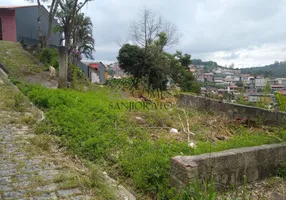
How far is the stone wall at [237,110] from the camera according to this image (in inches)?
176

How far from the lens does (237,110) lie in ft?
17.9

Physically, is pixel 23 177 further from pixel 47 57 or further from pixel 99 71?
pixel 99 71

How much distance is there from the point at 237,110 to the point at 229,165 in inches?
136

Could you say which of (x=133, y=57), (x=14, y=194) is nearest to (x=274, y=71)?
(x=14, y=194)

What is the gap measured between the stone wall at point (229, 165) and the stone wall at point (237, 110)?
1829 mm

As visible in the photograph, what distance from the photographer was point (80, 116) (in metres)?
4.32

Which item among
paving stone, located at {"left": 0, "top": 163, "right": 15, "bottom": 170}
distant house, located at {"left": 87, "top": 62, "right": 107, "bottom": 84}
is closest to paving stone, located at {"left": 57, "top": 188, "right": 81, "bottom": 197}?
paving stone, located at {"left": 0, "top": 163, "right": 15, "bottom": 170}

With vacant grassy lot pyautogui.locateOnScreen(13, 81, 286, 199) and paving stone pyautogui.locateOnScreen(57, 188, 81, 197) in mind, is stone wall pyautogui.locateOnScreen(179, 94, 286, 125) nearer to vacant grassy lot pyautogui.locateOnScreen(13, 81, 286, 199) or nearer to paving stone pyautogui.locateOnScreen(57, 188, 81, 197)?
vacant grassy lot pyautogui.locateOnScreen(13, 81, 286, 199)

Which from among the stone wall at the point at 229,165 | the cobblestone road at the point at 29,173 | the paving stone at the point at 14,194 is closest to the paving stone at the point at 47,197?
the cobblestone road at the point at 29,173

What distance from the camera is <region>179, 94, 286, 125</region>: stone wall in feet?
14.6

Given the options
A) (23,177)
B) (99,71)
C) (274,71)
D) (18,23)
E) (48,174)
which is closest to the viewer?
(23,177)

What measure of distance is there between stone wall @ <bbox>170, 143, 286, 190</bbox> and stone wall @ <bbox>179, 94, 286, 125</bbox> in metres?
1.83

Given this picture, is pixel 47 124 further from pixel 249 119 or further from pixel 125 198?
pixel 249 119

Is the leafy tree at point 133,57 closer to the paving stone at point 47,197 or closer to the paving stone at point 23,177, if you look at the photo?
the paving stone at point 23,177
